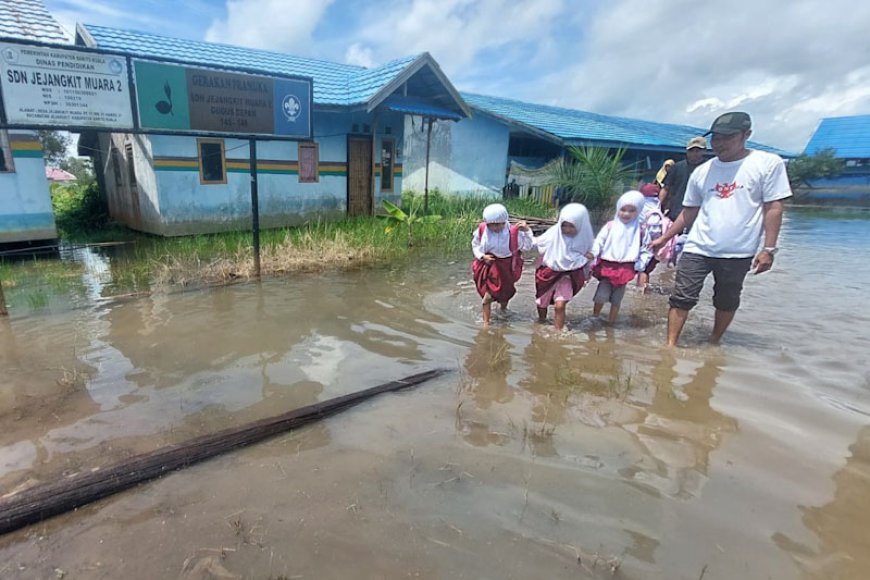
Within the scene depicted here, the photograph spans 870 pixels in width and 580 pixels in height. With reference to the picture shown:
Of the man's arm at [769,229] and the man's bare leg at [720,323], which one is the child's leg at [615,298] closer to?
the man's bare leg at [720,323]

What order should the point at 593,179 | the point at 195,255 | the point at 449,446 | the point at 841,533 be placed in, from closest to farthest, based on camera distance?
the point at 841,533 → the point at 449,446 → the point at 195,255 → the point at 593,179

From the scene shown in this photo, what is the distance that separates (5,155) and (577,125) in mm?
17956

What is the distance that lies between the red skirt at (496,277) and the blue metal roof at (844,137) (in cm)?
3147

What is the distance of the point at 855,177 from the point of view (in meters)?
26.3

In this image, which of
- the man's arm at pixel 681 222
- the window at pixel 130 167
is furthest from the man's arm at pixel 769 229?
the window at pixel 130 167

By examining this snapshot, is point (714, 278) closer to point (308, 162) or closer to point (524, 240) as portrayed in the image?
point (524, 240)

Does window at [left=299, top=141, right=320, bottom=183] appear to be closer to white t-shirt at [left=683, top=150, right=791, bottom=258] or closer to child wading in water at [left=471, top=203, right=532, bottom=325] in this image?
child wading in water at [left=471, top=203, right=532, bottom=325]

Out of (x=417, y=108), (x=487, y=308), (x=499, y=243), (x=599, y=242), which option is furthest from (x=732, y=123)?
(x=417, y=108)

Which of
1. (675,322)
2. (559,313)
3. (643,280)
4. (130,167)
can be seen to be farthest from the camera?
(130,167)

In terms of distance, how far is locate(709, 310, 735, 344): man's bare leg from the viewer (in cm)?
438

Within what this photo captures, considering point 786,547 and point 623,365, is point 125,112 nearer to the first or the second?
point 623,365

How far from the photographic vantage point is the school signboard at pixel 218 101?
5.79 meters

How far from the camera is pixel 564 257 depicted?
4.73m

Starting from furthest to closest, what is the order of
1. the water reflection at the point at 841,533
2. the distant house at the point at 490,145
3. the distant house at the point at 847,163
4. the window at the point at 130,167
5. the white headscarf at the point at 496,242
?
the distant house at the point at 847,163, the distant house at the point at 490,145, the window at the point at 130,167, the white headscarf at the point at 496,242, the water reflection at the point at 841,533
